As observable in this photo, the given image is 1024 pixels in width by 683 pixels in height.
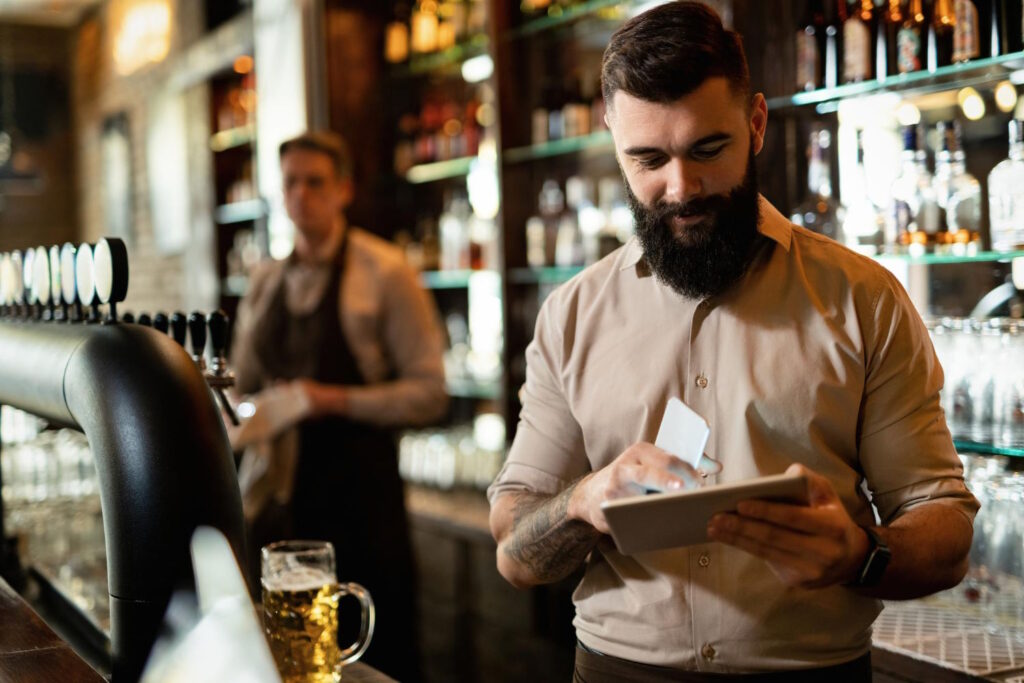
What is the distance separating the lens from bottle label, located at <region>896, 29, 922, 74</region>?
7.79 feet

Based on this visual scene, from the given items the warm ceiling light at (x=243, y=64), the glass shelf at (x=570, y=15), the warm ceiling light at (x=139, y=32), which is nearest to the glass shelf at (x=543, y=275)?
the glass shelf at (x=570, y=15)

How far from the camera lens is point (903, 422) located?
1.38 m

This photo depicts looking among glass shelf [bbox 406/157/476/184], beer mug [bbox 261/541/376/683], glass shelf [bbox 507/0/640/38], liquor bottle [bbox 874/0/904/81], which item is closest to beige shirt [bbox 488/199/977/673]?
beer mug [bbox 261/541/376/683]

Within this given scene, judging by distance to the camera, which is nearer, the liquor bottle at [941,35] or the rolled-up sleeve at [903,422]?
the rolled-up sleeve at [903,422]

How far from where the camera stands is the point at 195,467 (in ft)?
4.43

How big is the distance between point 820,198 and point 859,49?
1.12ft

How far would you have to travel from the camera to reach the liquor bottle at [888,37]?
2424 millimetres

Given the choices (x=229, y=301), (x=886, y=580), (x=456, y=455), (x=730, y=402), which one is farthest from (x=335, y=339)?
(x=229, y=301)

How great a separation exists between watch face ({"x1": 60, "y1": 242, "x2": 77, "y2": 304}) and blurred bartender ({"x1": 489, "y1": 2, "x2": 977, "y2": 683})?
750mm

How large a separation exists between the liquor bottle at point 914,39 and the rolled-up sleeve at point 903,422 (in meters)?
1.14

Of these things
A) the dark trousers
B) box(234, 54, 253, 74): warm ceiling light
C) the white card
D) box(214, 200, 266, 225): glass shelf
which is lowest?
the dark trousers

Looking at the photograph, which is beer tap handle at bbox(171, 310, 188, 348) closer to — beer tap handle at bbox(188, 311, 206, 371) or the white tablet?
beer tap handle at bbox(188, 311, 206, 371)

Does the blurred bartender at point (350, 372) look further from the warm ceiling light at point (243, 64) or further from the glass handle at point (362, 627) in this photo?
the warm ceiling light at point (243, 64)

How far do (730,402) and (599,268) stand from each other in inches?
12.4
